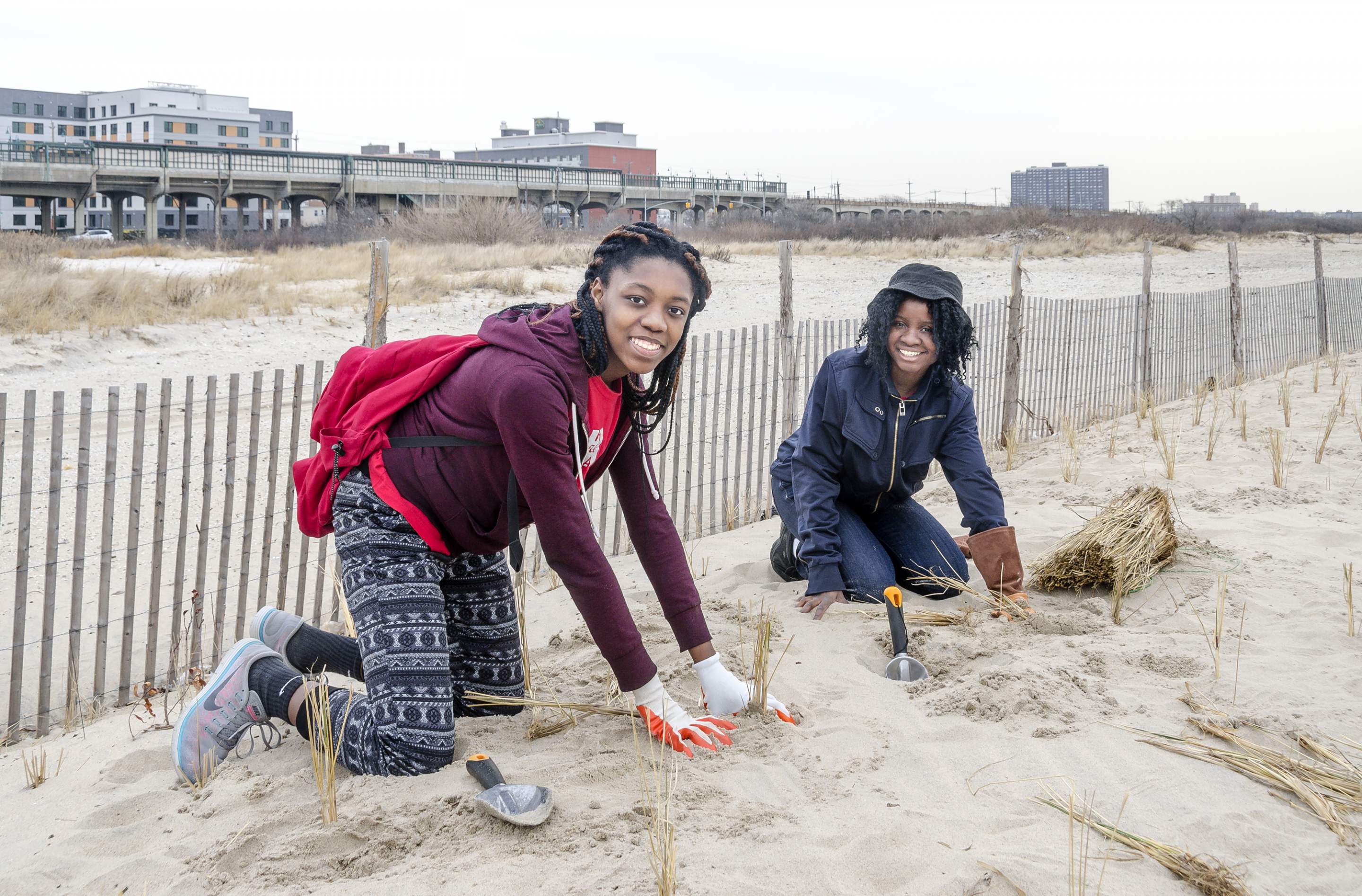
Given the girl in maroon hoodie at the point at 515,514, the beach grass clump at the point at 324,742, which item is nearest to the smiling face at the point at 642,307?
the girl in maroon hoodie at the point at 515,514

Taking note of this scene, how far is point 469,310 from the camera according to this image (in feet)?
Result: 44.7

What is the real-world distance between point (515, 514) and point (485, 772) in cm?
58

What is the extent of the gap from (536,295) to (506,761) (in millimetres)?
13206

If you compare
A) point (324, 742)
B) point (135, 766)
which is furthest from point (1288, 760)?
point (135, 766)

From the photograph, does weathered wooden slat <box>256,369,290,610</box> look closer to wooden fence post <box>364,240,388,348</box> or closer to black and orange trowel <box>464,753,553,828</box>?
wooden fence post <box>364,240,388,348</box>

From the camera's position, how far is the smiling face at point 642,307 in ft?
7.79

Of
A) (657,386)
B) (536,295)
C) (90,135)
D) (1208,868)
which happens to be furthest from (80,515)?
(90,135)

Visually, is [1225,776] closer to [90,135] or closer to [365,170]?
[365,170]

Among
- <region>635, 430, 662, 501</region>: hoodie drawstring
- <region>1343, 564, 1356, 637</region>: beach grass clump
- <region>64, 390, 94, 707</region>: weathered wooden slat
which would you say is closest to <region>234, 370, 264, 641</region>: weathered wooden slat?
<region>64, 390, 94, 707</region>: weathered wooden slat

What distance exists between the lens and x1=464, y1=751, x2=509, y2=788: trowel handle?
7.52ft

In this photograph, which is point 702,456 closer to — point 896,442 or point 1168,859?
point 896,442

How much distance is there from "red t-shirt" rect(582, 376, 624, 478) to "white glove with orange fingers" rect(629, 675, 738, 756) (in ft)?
1.80

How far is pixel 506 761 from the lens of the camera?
8.39 feet

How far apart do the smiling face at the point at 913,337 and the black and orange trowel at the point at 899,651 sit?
0.86 meters
